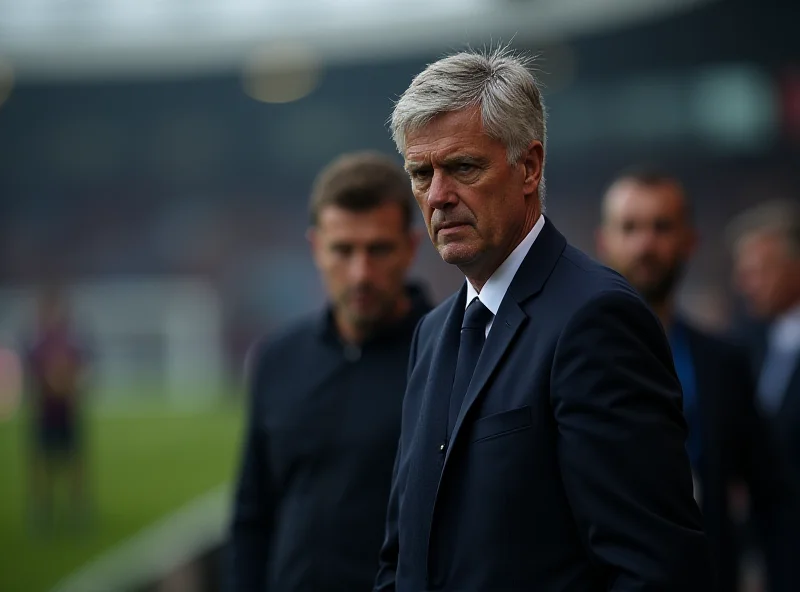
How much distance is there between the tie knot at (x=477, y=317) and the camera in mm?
1874

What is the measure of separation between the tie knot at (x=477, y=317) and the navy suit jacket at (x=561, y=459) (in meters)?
0.06

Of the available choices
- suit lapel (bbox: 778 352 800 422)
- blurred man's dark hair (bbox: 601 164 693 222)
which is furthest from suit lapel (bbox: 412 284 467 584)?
suit lapel (bbox: 778 352 800 422)

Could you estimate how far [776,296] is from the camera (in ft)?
17.9

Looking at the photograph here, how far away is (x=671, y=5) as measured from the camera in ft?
77.2

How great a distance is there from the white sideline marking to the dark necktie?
406cm

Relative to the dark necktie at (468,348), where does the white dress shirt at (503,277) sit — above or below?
above

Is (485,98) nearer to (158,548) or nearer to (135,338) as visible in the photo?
(158,548)

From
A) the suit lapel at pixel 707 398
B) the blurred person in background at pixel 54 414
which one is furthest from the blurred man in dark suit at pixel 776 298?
the blurred person in background at pixel 54 414

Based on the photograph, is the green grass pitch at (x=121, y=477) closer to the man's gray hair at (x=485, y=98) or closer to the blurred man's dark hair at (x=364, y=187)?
the blurred man's dark hair at (x=364, y=187)

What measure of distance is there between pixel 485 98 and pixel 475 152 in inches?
3.3

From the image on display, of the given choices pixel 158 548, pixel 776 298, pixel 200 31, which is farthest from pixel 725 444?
pixel 200 31

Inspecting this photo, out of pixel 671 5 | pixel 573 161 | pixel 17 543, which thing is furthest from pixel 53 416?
pixel 573 161

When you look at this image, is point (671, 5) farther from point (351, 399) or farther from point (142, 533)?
point (351, 399)

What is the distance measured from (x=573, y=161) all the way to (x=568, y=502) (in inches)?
1087
